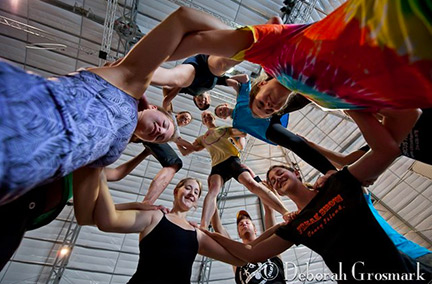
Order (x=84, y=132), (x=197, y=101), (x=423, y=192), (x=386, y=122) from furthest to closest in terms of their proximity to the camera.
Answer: (x=423, y=192)
(x=197, y=101)
(x=386, y=122)
(x=84, y=132)

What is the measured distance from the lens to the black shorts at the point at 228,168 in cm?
392

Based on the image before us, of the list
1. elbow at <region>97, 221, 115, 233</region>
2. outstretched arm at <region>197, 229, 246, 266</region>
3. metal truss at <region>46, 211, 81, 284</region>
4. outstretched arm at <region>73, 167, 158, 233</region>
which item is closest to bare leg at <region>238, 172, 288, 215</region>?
outstretched arm at <region>197, 229, 246, 266</region>

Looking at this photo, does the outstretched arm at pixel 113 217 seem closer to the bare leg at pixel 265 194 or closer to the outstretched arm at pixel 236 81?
the bare leg at pixel 265 194

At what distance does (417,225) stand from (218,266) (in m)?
6.82

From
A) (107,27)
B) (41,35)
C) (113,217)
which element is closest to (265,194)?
(113,217)

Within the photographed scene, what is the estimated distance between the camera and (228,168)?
13.1ft

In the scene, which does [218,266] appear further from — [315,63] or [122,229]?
[315,63]

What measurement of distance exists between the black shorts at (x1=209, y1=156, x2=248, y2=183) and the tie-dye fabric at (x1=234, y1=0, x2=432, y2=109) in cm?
270

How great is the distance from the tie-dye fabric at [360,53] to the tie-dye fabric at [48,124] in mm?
688

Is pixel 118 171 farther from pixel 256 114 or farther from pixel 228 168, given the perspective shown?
pixel 228 168

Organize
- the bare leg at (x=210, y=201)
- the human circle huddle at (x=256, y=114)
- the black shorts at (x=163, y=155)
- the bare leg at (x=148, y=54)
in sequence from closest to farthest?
1. the human circle huddle at (x=256, y=114)
2. the bare leg at (x=148, y=54)
3. the bare leg at (x=210, y=201)
4. the black shorts at (x=163, y=155)

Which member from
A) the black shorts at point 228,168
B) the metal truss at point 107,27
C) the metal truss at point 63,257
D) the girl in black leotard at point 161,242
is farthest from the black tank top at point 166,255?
the metal truss at point 63,257

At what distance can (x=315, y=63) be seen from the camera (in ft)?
3.56


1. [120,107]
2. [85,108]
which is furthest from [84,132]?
[120,107]
